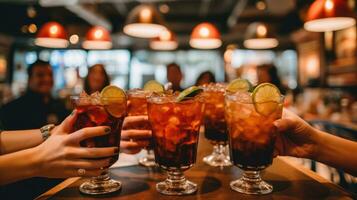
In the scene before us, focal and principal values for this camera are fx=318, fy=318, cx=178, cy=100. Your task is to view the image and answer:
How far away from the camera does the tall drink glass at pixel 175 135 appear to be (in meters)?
1.02

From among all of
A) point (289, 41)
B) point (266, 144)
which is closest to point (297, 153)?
point (266, 144)

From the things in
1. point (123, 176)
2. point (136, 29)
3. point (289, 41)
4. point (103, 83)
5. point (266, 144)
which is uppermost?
point (289, 41)

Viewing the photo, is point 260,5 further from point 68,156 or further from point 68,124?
point 68,156

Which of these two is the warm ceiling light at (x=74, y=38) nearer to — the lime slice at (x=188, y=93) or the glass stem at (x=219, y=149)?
the glass stem at (x=219, y=149)

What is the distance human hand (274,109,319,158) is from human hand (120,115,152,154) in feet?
1.61

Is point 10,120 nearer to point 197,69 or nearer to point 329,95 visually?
point 329,95

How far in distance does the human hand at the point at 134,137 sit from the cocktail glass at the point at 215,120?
0.31 meters

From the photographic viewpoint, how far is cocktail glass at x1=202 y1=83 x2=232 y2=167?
1408mm

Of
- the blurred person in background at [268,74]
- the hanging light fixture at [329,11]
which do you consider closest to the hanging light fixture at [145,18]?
the hanging light fixture at [329,11]

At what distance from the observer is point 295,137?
1.14 m

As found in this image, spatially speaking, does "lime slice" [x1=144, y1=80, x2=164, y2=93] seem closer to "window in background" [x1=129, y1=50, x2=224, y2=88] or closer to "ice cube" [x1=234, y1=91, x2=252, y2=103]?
"ice cube" [x1=234, y1=91, x2=252, y2=103]

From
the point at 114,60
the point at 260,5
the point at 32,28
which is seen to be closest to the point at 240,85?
the point at 260,5

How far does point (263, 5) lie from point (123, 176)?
6.83 meters

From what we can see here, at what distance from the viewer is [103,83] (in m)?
4.96
